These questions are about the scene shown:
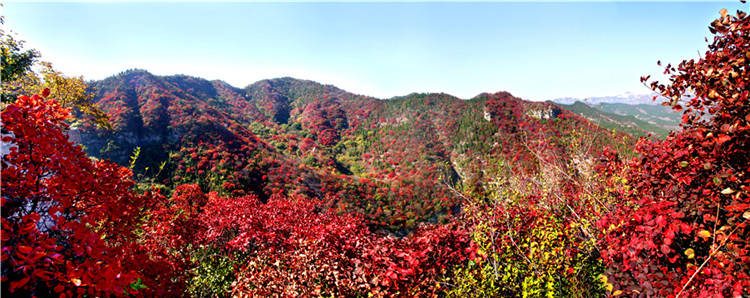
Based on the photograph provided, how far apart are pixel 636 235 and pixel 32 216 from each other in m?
4.81

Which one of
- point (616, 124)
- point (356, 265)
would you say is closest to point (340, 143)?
point (356, 265)

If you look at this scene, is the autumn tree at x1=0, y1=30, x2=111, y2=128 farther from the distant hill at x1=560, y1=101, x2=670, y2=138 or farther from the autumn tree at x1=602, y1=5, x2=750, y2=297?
the distant hill at x1=560, y1=101, x2=670, y2=138

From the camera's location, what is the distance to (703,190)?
85.1 inches

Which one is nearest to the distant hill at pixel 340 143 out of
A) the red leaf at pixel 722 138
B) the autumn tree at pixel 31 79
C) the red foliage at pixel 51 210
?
the red leaf at pixel 722 138

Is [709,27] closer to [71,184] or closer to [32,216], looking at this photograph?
[32,216]

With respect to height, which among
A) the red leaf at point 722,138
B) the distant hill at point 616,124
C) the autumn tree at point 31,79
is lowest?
the distant hill at point 616,124

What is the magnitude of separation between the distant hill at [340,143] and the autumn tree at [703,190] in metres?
2.23

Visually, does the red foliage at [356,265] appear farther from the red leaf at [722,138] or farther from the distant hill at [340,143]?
the red leaf at [722,138]

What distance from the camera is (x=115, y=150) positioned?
24.5 m

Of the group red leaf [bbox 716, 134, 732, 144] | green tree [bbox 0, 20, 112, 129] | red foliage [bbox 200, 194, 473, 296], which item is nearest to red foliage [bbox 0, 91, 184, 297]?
red foliage [bbox 200, 194, 473, 296]

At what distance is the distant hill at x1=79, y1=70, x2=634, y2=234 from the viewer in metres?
21.7

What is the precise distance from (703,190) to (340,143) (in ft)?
135

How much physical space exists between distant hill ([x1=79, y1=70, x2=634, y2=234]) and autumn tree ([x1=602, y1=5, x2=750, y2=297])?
2.23 m

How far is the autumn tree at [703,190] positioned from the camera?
6.23ft
